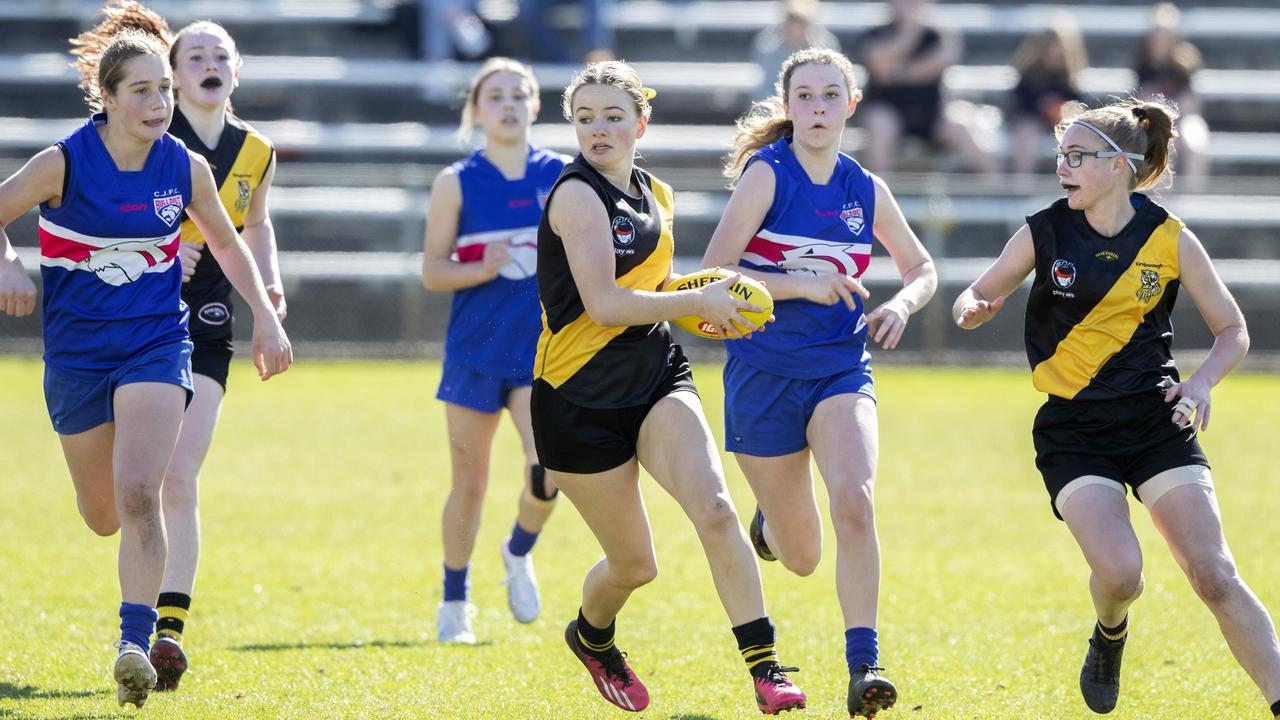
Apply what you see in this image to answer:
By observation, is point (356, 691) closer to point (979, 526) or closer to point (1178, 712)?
point (1178, 712)

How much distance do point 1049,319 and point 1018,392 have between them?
905 centimetres

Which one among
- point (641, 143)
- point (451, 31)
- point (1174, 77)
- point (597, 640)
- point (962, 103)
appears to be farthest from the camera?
point (451, 31)

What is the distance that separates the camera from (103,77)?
5055 mm

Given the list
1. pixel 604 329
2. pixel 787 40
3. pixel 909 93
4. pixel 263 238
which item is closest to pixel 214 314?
pixel 263 238

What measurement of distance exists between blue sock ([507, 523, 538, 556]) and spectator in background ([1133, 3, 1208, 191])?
1128 cm

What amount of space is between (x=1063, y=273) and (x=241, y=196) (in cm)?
318

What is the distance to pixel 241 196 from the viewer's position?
6125 millimetres

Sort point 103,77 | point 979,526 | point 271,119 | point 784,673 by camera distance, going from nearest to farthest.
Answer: point 784,673, point 103,77, point 979,526, point 271,119

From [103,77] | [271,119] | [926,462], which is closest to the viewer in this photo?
[103,77]

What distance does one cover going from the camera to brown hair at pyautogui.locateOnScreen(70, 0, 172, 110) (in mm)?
5043

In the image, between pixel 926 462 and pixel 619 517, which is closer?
pixel 619 517

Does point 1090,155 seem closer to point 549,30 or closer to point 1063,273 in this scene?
point 1063,273

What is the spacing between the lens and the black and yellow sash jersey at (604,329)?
4.80 meters

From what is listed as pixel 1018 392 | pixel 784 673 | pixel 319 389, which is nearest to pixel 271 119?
pixel 319 389
